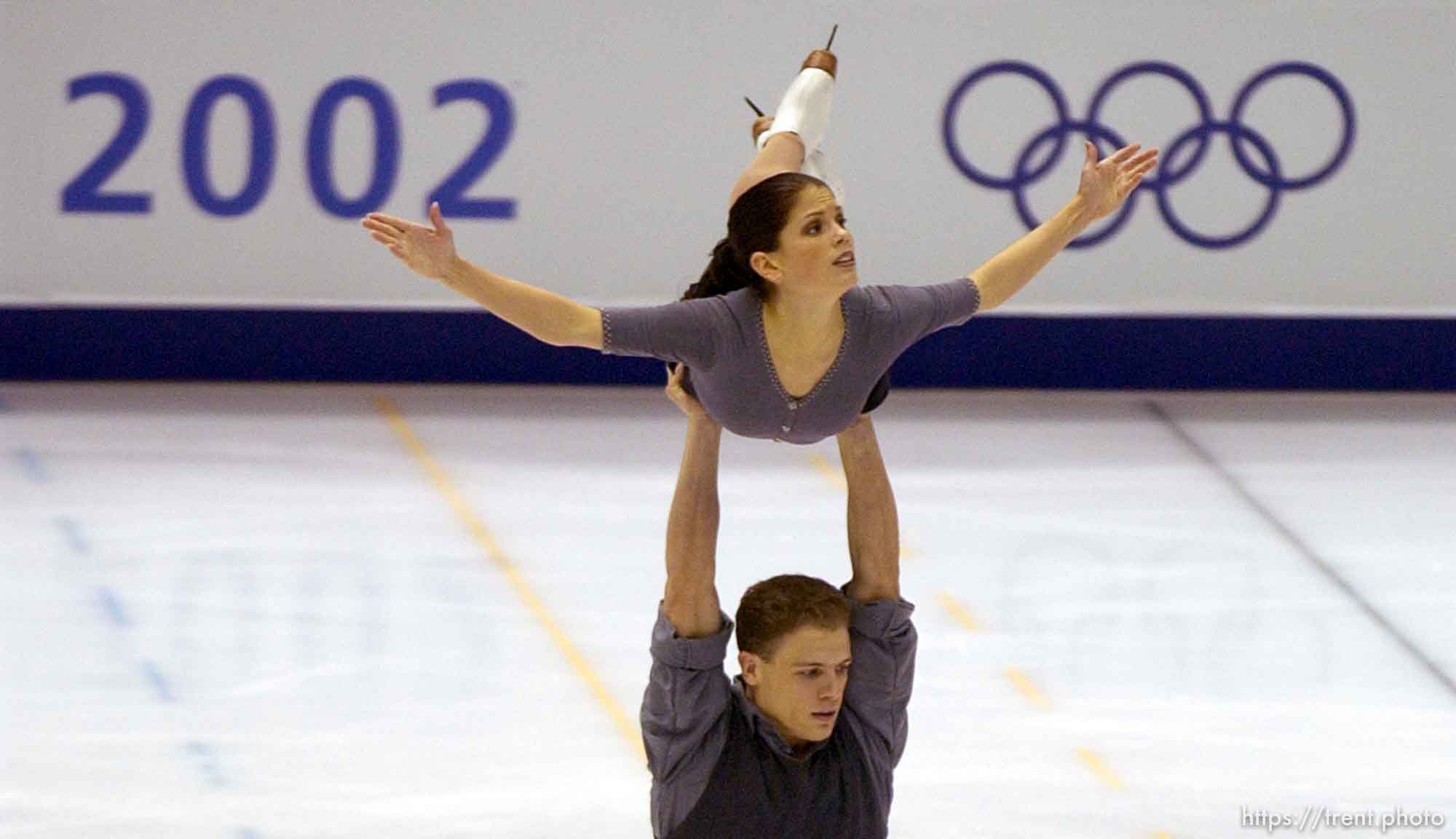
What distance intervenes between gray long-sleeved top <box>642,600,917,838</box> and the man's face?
4cm

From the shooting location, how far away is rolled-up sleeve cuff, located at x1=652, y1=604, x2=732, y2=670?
111 inches

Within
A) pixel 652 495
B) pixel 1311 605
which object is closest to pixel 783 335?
pixel 1311 605

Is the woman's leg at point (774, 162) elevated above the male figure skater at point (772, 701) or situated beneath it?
elevated above

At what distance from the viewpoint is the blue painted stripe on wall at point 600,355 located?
785 centimetres

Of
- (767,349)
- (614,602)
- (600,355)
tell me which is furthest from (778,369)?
(600,355)

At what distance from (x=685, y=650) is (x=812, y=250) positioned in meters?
0.53

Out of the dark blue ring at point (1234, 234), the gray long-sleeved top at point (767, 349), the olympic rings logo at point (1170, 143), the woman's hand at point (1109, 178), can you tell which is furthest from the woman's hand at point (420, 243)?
the dark blue ring at point (1234, 234)

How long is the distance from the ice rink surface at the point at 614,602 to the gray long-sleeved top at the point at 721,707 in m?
1.61

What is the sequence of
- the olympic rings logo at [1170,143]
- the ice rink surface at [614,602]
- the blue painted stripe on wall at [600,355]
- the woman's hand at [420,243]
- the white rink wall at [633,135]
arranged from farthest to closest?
the blue painted stripe on wall at [600,355], the olympic rings logo at [1170,143], the white rink wall at [633,135], the ice rink surface at [614,602], the woman's hand at [420,243]

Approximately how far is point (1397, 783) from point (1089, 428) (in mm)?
3011

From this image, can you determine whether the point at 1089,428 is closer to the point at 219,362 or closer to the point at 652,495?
the point at 652,495

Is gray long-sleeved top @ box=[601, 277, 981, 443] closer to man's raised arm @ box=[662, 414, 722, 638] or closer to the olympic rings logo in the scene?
man's raised arm @ box=[662, 414, 722, 638]

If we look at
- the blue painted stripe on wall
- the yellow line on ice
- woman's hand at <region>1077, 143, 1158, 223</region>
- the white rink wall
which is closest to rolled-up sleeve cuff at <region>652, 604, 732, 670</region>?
woman's hand at <region>1077, 143, 1158, 223</region>

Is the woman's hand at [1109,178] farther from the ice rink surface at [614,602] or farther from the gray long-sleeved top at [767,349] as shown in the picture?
the ice rink surface at [614,602]
